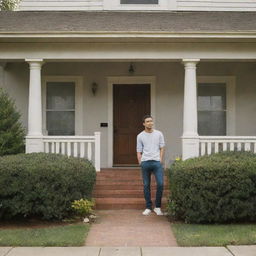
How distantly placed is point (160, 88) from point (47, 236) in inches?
221

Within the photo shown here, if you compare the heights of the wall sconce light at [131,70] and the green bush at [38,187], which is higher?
the wall sconce light at [131,70]

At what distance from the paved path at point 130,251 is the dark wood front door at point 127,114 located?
523 cm

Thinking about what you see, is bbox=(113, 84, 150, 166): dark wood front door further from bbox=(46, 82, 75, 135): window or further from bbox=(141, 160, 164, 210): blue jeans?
bbox=(141, 160, 164, 210): blue jeans

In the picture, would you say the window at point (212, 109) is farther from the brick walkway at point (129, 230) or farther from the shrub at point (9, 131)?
the shrub at point (9, 131)

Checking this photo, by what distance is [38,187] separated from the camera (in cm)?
666

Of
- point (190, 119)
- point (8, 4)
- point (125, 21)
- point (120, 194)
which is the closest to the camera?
point (120, 194)

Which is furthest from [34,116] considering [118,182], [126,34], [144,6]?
[144,6]

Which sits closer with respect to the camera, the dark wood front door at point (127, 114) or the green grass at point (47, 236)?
the green grass at point (47, 236)

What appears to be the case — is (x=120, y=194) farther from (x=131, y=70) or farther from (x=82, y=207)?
(x=131, y=70)

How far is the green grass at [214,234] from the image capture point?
571 cm

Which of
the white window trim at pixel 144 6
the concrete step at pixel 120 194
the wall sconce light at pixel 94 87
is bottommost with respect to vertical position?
the concrete step at pixel 120 194

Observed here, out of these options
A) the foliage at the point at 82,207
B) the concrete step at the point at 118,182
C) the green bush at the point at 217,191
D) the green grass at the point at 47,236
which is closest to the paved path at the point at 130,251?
the green grass at the point at 47,236

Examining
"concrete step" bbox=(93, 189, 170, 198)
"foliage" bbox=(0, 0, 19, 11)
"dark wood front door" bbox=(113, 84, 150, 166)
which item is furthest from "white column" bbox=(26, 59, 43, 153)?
"foliage" bbox=(0, 0, 19, 11)

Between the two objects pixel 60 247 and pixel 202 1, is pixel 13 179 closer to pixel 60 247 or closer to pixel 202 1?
pixel 60 247
